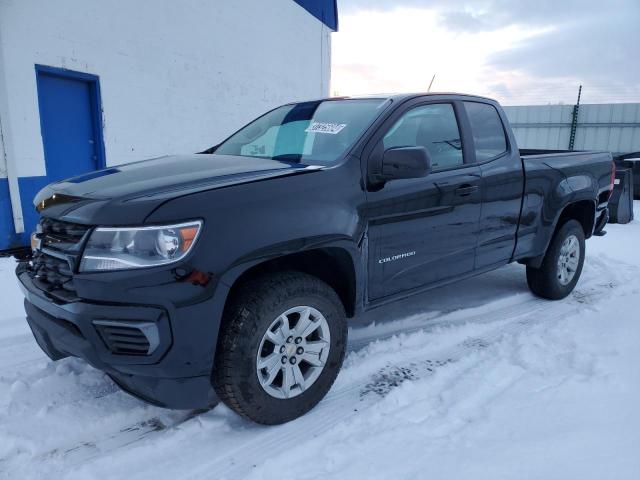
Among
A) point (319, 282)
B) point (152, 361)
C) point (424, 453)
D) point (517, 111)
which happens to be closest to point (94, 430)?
point (152, 361)

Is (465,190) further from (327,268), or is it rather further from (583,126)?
(583,126)

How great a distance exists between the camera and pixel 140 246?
206cm

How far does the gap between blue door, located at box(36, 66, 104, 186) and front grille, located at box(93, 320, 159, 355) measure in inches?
196

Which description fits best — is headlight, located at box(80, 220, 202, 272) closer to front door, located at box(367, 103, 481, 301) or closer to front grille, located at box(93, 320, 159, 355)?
front grille, located at box(93, 320, 159, 355)

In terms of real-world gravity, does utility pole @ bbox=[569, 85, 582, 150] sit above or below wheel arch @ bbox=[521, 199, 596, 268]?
above

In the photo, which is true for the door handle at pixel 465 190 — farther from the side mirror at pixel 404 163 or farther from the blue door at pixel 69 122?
the blue door at pixel 69 122

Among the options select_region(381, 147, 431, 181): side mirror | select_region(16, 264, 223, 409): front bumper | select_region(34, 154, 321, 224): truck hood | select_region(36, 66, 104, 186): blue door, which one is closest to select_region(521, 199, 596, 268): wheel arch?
select_region(381, 147, 431, 181): side mirror

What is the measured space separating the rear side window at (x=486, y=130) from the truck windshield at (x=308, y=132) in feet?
2.96

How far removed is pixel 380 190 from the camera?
9.32ft

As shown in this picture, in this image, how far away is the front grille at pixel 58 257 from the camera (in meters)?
2.16

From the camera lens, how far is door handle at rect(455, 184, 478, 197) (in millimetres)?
3330

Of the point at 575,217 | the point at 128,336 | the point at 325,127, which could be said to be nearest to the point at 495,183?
the point at 325,127

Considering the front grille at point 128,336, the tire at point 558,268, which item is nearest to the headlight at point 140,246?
the front grille at point 128,336

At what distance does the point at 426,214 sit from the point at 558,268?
82.6 inches
